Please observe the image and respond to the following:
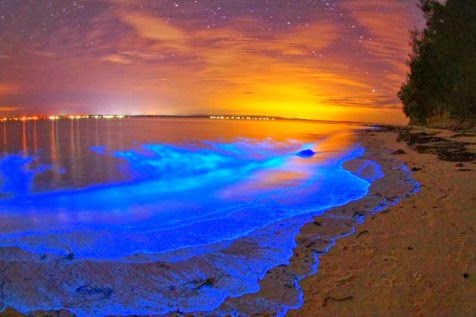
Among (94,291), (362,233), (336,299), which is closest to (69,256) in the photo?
(94,291)

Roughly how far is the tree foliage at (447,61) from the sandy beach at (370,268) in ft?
68.4

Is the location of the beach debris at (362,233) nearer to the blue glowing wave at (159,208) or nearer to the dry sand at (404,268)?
the dry sand at (404,268)

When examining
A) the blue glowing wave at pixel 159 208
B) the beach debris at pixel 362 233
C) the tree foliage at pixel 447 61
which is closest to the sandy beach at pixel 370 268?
the beach debris at pixel 362 233

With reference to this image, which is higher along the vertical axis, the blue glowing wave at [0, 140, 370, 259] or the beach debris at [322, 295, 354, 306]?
the beach debris at [322, 295, 354, 306]

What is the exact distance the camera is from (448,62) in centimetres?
2792

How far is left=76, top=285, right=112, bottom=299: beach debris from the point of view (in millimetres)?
4035

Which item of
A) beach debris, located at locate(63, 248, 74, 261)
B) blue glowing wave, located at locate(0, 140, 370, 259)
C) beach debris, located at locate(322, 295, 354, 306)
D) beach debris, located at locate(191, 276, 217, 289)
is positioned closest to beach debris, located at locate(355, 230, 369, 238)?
blue glowing wave, located at locate(0, 140, 370, 259)

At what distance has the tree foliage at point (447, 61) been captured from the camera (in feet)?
77.9

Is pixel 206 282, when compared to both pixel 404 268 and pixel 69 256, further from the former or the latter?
pixel 404 268

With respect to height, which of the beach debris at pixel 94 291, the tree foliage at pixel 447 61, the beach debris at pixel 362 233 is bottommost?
the beach debris at pixel 94 291

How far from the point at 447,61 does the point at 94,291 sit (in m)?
30.7

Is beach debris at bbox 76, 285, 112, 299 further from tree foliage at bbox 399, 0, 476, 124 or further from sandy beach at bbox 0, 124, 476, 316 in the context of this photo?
tree foliage at bbox 399, 0, 476, 124

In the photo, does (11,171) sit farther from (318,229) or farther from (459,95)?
(459,95)

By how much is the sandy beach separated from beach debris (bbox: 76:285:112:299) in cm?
3
